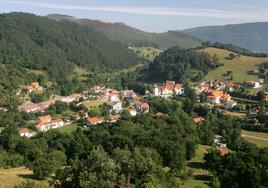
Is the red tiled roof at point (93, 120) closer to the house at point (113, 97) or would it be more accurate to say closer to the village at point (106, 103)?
the village at point (106, 103)

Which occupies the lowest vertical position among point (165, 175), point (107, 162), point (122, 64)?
point (122, 64)

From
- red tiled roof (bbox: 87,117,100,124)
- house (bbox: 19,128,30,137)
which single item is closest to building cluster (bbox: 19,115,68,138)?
house (bbox: 19,128,30,137)

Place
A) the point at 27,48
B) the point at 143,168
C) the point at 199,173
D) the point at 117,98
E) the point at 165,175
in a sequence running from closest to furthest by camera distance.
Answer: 1. the point at 143,168
2. the point at 165,175
3. the point at 199,173
4. the point at 117,98
5. the point at 27,48

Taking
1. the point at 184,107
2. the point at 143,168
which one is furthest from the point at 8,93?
the point at 143,168

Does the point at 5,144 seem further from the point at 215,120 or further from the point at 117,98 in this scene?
the point at 117,98

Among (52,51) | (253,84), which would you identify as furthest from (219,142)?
(52,51)

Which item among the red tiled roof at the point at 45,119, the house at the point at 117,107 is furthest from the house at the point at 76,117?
the house at the point at 117,107

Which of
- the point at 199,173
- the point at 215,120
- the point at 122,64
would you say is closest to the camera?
the point at 199,173
